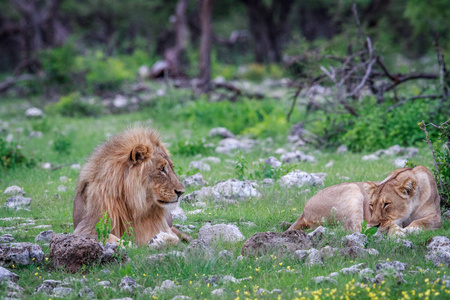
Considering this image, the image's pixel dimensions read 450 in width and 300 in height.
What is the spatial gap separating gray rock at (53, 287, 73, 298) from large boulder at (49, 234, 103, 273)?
0.53m

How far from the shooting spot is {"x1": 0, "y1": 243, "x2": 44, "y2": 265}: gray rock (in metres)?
5.20

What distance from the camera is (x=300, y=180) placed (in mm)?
8164

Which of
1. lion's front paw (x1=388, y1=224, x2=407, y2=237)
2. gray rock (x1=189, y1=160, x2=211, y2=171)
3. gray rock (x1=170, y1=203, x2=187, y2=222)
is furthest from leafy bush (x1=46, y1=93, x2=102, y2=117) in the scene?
lion's front paw (x1=388, y1=224, x2=407, y2=237)

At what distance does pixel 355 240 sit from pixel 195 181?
356 centimetres

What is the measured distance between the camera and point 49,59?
69.8 feet

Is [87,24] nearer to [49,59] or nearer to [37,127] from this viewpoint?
[49,59]

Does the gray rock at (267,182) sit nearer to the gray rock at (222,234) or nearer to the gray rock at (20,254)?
the gray rock at (222,234)

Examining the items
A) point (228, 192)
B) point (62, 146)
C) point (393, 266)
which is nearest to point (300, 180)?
point (228, 192)

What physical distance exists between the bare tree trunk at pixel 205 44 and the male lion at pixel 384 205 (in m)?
13.2

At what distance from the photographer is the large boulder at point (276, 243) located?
5363 mm

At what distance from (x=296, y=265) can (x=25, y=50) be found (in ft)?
90.1

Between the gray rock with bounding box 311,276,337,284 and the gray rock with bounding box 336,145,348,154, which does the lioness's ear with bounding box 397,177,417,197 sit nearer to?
the gray rock with bounding box 311,276,337,284

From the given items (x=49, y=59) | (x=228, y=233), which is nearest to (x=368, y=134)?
(x=228, y=233)

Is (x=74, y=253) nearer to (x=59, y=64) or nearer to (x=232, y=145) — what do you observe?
(x=232, y=145)
